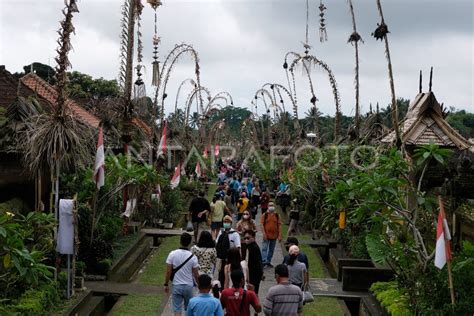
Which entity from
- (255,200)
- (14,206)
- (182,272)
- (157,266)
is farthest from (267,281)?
(255,200)

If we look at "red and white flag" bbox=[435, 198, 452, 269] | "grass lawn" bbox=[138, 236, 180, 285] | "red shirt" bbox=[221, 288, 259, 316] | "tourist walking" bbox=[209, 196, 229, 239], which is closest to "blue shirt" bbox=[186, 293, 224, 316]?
"red shirt" bbox=[221, 288, 259, 316]

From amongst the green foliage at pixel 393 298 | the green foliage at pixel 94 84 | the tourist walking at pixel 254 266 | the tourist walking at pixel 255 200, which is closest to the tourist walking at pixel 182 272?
the tourist walking at pixel 254 266

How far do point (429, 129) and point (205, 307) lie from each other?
22.7 feet

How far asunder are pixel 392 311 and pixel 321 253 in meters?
9.34

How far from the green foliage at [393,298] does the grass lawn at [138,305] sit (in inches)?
150

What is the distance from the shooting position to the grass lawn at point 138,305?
35.9ft

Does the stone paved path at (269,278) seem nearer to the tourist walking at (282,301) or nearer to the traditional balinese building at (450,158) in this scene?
the traditional balinese building at (450,158)

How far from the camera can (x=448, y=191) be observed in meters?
11.3

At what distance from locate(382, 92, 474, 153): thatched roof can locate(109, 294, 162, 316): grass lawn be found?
533cm

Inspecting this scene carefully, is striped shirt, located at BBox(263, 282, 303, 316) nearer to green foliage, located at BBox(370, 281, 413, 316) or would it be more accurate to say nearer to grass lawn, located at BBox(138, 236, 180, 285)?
green foliage, located at BBox(370, 281, 413, 316)

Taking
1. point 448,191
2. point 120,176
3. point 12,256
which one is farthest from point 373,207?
point 120,176

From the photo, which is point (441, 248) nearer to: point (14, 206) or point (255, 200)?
point (14, 206)

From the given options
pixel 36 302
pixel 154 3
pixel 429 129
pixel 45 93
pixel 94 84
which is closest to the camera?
pixel 36 302

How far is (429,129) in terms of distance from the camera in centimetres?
1210
